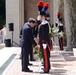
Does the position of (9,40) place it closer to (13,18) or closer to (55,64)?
(13,18)

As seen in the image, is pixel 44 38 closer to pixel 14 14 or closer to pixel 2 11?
pixel 14 14

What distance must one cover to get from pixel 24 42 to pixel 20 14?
510 inches

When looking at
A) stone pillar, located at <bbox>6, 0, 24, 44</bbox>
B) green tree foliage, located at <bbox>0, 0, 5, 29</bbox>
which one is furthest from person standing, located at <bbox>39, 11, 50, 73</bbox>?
green tree foliage, located at <bbox>0, 0, 5, 29</bbox>

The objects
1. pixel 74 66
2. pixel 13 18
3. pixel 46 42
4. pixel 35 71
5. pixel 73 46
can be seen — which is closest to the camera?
pixel 46 42

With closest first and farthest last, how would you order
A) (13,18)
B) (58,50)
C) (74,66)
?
(74,66) → (58,50) → (13,18)

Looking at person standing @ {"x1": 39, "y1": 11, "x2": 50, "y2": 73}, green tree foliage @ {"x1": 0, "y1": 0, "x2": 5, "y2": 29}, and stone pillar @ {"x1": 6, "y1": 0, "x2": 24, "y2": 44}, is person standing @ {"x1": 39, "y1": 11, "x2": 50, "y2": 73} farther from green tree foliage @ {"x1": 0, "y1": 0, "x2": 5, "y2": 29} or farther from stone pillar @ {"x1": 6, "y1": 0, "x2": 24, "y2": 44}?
green tree foliage @ {"x1": 0, "y1": 0, "x2": 5, "y2": 29}

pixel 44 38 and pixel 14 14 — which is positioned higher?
pixel 14 14

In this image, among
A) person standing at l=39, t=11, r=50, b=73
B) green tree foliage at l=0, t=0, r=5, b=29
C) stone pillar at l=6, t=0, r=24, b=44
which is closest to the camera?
person standing at l=39, t=11, r=50, b=73

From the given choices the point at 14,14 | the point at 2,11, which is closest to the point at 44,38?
the point at 14,14

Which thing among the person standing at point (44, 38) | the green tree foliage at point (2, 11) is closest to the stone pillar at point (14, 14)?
the person standing at point (44, 38)

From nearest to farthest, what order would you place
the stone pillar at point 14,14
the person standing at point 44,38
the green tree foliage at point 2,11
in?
the person standing at point 44,38 < the stone pillar at point 14,14 < the green tree foliage at point 2,11

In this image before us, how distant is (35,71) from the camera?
9.68 m

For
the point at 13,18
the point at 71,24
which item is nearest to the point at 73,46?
the point at 71,24

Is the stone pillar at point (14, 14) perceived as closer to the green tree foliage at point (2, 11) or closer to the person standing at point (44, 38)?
the person standing at point (44, 38)
